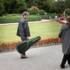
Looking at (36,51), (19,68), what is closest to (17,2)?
(36,51)

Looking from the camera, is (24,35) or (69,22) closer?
(69,22)

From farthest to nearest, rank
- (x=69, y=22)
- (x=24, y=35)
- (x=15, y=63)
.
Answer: (x=24, y=35), (x=15, y=63), (x=69, y=22)

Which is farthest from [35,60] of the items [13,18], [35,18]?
[35,18]

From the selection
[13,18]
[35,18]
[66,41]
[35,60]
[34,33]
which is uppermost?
[66,41]

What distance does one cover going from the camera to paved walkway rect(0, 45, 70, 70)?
953 centimetres

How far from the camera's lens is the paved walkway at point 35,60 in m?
9.53

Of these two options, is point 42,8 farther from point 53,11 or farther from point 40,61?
point 40,61

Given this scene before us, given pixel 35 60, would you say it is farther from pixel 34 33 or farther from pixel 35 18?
pixel 35 18

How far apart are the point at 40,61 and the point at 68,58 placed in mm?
1494

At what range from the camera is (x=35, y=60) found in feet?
35.1

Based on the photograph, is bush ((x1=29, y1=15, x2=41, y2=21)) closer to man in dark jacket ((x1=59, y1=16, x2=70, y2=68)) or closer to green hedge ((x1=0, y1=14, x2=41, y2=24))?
green hedge ((x1=0, y1=14, x2=41, y2=24))

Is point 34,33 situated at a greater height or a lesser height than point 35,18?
greater

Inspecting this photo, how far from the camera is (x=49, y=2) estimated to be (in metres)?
53.6

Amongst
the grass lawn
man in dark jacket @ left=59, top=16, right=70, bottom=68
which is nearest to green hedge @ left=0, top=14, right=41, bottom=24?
the grass lawn
